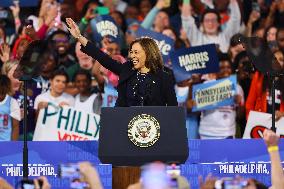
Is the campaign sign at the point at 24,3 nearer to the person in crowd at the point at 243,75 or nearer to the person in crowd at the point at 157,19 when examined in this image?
the person in crowd at the point at 157,19

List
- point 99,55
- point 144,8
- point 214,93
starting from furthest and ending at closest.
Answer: point 144,8, point 214,93, point 99,55

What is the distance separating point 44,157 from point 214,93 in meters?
2.65

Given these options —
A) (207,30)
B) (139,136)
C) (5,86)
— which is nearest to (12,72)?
(5,86)

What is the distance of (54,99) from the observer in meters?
12.4

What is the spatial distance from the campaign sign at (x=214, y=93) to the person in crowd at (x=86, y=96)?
3.36 feet

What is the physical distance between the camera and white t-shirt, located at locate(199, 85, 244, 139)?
12.5 metres

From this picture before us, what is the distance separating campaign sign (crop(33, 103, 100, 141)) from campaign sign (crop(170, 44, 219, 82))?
1.11m

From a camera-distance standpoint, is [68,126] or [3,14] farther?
[3,14]

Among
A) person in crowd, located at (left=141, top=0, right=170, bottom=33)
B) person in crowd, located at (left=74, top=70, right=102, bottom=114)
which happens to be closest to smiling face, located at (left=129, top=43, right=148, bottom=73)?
person in crowd, located at (left=74, top=70, right=102, bottom=114)

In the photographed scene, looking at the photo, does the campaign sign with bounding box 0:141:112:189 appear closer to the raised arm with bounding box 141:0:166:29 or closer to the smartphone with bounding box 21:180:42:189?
the smartphone with bounding box 21:180:42:189

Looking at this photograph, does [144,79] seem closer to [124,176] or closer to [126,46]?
[124,176]

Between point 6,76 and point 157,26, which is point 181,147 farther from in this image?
point 157,26

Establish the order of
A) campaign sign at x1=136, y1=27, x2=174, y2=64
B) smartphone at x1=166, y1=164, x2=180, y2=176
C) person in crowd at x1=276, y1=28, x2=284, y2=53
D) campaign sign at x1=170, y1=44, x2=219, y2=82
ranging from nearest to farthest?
smartphone at x1=166, y1=164, x2=180, y2=176, campaign sign at x1=170, y1=44, x2=219, y2=82, campaign sign at x1=136, y1=27, x2=174, y2=64, person in crowd at x1=276, y1=28, x2=284, y2=53

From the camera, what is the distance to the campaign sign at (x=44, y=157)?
1038 centimetres
